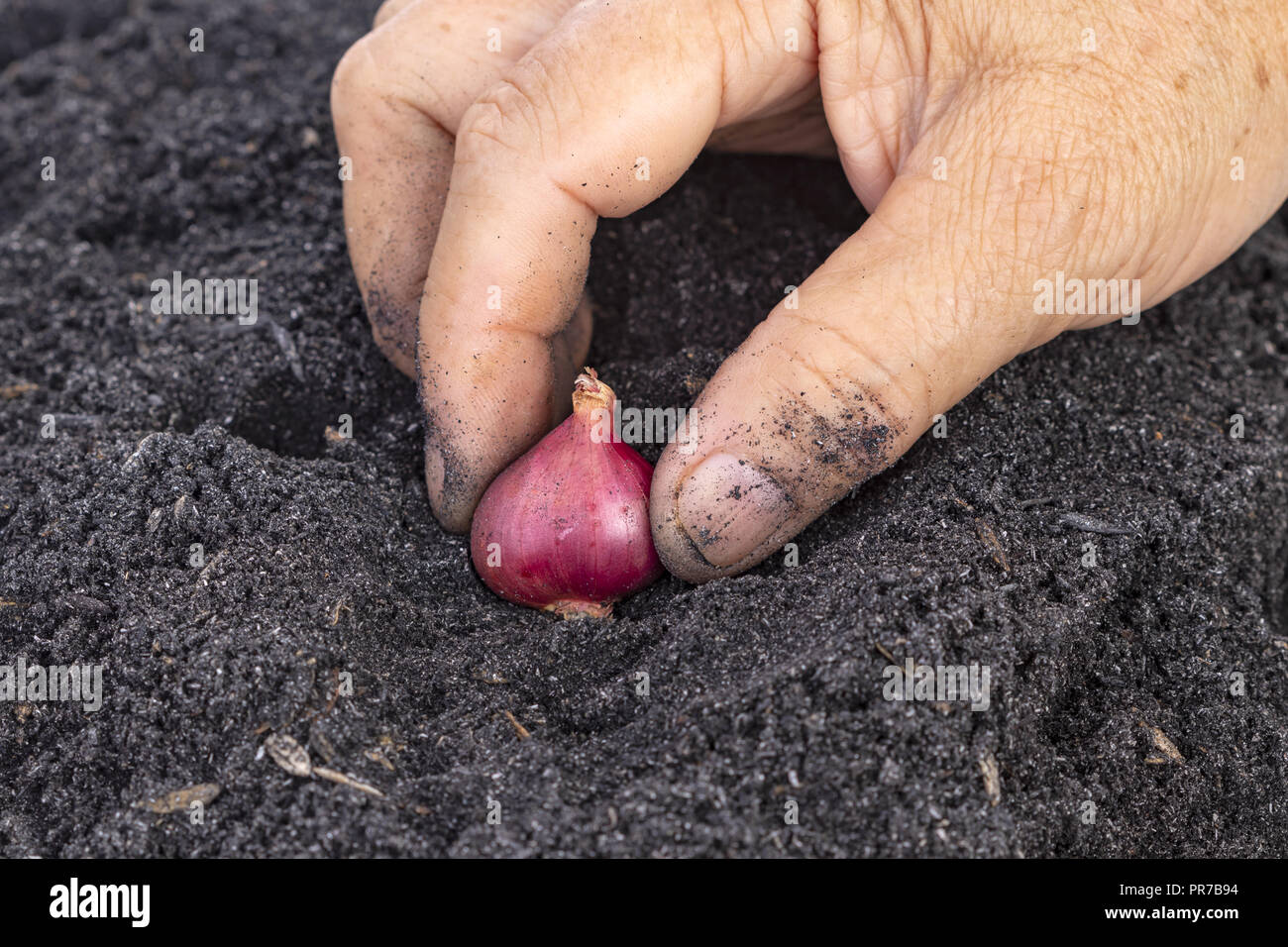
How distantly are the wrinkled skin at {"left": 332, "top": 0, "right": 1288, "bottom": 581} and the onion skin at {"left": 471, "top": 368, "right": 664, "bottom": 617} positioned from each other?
0.24 ft

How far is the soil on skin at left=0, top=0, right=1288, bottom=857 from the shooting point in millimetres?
1359

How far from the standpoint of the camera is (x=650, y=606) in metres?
1.82

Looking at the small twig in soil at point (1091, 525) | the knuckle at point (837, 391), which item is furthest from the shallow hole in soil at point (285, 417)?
the small twig in soil at point (1091, 525)

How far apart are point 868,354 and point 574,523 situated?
556 millimetres

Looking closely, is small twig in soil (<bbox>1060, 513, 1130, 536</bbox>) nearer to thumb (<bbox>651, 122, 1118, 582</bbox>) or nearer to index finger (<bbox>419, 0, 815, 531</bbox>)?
thumb (<bbox>651, 122, 1118, 582</bbox>)

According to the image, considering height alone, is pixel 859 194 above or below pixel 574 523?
above

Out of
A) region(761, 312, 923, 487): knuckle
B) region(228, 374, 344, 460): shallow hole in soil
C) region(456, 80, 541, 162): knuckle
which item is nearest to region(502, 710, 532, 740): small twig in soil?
region(761, 312, 923, 487): knuckle

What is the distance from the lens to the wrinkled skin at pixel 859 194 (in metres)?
1.63

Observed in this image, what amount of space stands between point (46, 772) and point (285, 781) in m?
0.42

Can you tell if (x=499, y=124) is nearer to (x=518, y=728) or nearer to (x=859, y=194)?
(x=859, y=194)

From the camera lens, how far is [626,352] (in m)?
2.25

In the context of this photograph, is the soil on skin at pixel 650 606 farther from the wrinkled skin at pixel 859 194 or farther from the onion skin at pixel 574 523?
→ the wrinkled skin at pixel 859 194

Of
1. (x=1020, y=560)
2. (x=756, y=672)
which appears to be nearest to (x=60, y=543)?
(x=756, y=672)

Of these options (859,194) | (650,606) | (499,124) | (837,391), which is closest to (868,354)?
(837,391)
